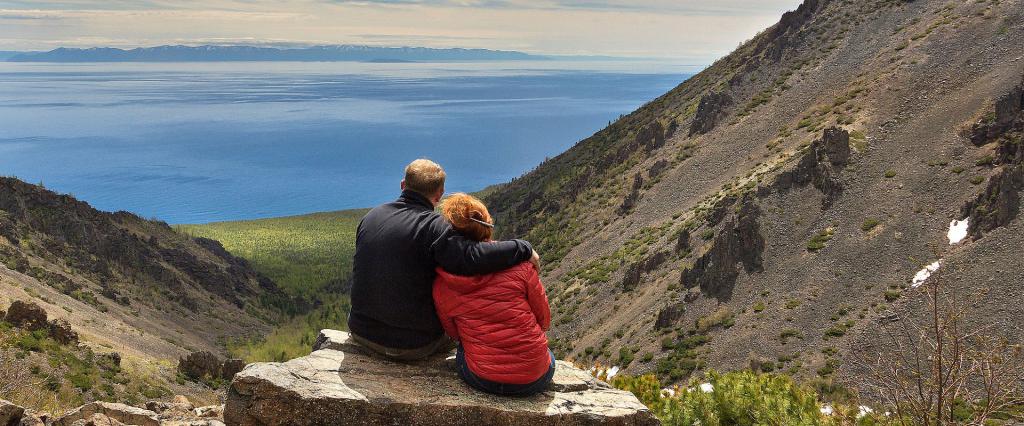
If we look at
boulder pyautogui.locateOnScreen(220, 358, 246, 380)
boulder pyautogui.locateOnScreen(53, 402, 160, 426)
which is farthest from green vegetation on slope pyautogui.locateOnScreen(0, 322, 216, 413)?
boulder pyautogui.locateOnScreen(53, 402, 160, 426)

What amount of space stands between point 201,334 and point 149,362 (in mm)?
20276

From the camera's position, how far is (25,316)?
32.1 meters

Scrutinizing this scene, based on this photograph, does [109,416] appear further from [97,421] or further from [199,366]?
[199,366]

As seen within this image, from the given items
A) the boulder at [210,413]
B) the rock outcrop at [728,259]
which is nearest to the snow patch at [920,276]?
the rock outcrop at [728,259]

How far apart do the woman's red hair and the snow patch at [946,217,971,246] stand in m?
37.3

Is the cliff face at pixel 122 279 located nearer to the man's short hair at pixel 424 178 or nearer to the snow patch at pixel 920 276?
the man's short hair at pixel 424 178

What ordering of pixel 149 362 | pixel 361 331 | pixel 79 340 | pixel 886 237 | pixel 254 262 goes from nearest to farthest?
1. pixel 361 331
2. pixel 79 340
3. pixel 149 362
4. pixel 886 237
5. pixel 254 262

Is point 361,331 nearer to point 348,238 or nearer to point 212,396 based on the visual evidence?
point 212,396

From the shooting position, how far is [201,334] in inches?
2248

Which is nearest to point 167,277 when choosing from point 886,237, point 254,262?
point 254,262

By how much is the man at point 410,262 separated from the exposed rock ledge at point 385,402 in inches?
17.9

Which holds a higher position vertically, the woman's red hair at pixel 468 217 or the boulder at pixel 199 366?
the woman's red hair at pixel 468 217

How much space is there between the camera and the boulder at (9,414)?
1051 cm

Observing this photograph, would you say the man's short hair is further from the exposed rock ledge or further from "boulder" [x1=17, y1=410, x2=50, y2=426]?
"boulder" [x1=17, y1=410, x2=50, y2=426]
